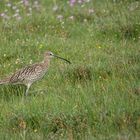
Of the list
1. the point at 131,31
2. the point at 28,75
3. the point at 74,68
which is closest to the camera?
the point at 28,75

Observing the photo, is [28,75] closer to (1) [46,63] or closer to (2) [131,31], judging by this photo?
(1) [46,63]

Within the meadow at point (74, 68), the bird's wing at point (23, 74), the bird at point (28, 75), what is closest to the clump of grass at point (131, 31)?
the meadow at point (74, 68)

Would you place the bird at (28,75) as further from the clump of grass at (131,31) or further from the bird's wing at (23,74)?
the clump of grass at (131,31)

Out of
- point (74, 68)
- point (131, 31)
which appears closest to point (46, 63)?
point (74, 68)

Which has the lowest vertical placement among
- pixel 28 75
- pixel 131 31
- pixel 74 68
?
pixel 131 31

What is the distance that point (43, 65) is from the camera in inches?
457

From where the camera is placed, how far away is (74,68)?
1172 cm

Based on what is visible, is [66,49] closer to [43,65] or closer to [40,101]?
[43,65]

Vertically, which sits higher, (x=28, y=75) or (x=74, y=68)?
(x=28, y=75)

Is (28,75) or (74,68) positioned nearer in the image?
(28,75)

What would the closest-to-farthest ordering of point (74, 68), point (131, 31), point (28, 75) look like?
point (28, 75) → point (74, 68) → point (131, 31)

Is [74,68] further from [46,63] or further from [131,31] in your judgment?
[131,31]

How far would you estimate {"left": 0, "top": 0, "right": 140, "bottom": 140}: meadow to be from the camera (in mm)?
9016

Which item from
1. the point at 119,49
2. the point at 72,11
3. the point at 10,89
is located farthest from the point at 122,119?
the point at 72,11
